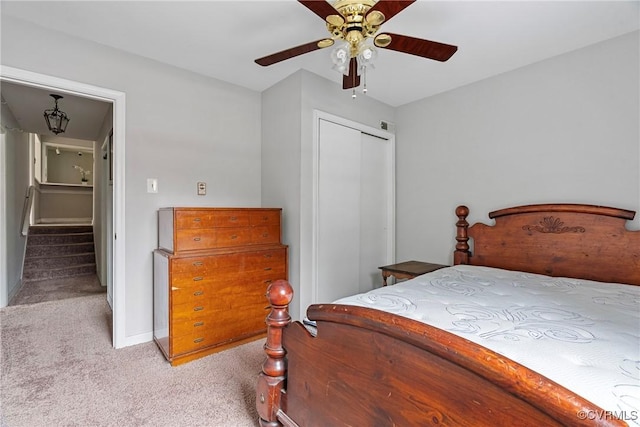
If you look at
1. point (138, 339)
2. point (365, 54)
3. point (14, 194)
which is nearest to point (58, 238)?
point (14, 194)

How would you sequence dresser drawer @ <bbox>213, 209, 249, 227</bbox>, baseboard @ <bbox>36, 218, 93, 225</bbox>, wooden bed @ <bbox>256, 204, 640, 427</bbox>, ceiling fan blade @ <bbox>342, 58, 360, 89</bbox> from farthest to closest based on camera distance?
baseboard @ <bbox>36, 218, 93, 225</bbox>
dresser drawer @ <bbox>213, 209, 249, 227</bbox>
ceiling fan blade @ <bbox>342, 58, 360, 89</bbox>
wooden bed @ <bbox>256, 204, 640, 427</bbox>

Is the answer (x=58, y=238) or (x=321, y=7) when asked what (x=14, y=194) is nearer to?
(x=58, y=238)

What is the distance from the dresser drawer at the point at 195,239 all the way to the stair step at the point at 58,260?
3.98 m

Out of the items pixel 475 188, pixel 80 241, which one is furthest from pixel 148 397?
pixel 80 241

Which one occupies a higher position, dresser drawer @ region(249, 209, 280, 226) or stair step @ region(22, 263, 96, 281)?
dresser drawer @ region(249, 209, 280, 226)

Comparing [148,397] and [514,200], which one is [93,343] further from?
[514,200]

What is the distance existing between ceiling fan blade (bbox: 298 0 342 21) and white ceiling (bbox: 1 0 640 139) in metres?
0.48

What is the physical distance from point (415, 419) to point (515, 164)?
2.41 metres

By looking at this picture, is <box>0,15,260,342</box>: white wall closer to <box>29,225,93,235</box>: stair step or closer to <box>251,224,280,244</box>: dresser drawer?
<box>251,224,280,244</box>: dresser drawer

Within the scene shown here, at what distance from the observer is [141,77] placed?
2.43 metres

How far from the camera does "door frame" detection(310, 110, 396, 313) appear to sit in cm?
268

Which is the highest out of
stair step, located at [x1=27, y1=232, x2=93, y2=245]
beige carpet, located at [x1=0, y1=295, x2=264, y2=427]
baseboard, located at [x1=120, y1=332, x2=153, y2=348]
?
stair step, located at [x1=27, y1=232, x2=93, y2=245]

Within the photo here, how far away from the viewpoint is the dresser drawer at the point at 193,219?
7.11ft

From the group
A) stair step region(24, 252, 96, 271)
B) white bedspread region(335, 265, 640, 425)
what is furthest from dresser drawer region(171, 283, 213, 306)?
stair step region(24, 252, 96, 271)
